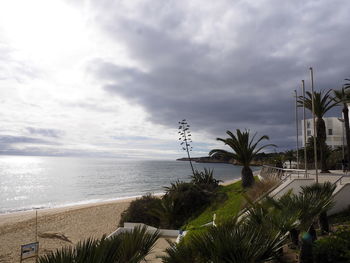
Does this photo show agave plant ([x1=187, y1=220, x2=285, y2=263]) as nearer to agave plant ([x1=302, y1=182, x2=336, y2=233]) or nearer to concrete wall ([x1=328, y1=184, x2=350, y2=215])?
agave plant ([x1=302, y1=182, x2=336, y2=233])

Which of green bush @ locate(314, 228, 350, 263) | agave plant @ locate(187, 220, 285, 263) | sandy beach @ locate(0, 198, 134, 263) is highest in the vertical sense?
agave plant @ locate(187, 220, 285, 263)

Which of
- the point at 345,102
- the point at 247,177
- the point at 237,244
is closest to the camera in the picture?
the point at 237,244

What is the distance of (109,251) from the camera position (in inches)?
131

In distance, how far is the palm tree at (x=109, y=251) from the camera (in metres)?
3.09

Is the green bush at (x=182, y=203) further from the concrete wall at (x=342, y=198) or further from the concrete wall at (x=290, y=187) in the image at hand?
the concrete wall at (x=342, y=198)

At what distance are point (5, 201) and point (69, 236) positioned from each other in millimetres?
30920

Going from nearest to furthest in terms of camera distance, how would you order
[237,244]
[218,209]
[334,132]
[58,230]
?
1. [237,244]
2. [218,209]
3. [58,230]
4. [334,132]

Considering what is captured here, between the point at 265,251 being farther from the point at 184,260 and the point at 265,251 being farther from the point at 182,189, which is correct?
the point at 182,189

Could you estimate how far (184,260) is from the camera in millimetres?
3914

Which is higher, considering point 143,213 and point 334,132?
point 334,132

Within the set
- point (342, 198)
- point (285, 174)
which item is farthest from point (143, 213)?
point (342, 198)

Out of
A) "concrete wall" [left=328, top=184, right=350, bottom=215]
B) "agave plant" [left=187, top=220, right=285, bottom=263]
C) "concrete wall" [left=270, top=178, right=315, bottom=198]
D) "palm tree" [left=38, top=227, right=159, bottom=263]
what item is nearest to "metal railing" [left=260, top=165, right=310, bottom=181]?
"concrete wall" [left=270, top=178, right=315, bottom=198]

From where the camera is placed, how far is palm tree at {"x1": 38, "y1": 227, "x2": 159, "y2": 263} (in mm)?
3094

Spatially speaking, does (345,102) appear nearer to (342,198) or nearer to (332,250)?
(342,198)
